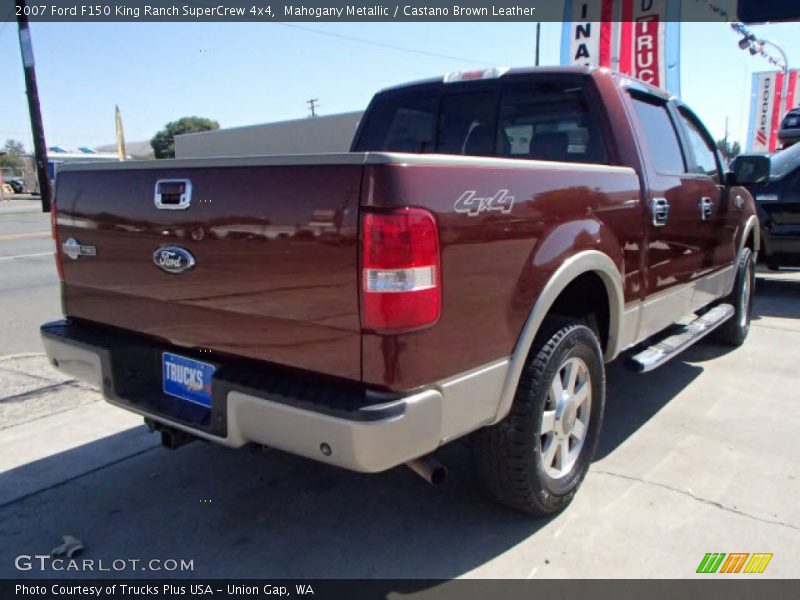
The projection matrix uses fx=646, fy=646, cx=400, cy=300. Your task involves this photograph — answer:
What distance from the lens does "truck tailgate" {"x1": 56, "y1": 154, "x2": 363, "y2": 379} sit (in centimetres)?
206

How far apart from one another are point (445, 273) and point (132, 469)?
2293 mm

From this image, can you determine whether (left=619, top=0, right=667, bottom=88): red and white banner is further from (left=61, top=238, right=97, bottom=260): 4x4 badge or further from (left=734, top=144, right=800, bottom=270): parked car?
(left=61, top=238, right=97, bottom=260): 4x4 badge

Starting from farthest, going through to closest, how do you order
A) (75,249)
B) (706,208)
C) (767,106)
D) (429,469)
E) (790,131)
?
(767,106) < (790,131) < (706,208) < (75,249) < (429,469)

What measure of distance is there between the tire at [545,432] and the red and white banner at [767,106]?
25.2 metres

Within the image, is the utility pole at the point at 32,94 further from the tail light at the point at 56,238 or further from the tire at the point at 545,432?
the tire at the point at 545,432

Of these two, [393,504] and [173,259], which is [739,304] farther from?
[173,259]

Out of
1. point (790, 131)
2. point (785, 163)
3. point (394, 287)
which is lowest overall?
point (394, 287)

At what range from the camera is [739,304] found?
5.55 meters

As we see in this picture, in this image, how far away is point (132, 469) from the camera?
345cm

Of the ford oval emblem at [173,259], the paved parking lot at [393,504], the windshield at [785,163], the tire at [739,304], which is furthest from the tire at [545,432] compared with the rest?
the windshield at [785,163]

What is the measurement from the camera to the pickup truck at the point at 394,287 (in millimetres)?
2029

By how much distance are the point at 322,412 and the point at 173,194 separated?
41.0 inches

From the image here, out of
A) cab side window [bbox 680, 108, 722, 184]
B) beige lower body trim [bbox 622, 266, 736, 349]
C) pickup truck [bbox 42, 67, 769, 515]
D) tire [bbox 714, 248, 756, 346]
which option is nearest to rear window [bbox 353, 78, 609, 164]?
pickup truck [bbox 42, 67, 769, 515]

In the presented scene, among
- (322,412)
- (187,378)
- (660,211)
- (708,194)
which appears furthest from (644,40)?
(322,412)
